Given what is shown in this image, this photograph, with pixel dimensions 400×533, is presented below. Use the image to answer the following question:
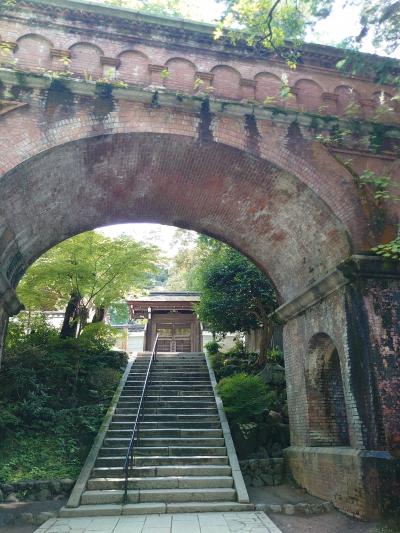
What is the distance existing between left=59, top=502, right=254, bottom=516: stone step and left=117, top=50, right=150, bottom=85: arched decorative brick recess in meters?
7.36

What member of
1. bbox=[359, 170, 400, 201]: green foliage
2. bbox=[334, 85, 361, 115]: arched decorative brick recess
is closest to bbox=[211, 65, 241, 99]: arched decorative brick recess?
bbox=[334, 85, 361, 115]: arched decorative brick recess

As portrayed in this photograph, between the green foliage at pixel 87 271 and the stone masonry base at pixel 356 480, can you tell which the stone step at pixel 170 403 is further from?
the green foliage at pixel 87 271

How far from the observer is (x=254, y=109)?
25.2ft

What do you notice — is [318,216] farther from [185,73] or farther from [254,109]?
[185,73]

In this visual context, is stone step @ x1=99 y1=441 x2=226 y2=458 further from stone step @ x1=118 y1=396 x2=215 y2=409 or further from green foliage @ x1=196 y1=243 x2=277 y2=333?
green foliage @ x1=196 y1=243 x2=277 y2=333

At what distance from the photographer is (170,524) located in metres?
5.79

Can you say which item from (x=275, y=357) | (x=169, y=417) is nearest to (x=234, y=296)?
(x=275, y=357)

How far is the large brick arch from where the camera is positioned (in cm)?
729

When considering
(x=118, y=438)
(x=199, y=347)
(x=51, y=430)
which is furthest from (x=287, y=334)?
(x=199, y=347)

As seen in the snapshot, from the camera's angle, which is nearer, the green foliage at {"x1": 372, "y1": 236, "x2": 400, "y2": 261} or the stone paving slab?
the stone paving slab

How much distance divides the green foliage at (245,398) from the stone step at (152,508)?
128 inches

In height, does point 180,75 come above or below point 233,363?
above

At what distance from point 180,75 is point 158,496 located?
7645 millimetres

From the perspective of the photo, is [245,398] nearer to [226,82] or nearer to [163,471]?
[163,471]
